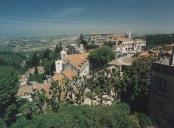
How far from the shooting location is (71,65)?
72.4 meters

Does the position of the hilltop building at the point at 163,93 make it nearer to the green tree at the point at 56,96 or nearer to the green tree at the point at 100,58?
the green tree at the point at 56,96

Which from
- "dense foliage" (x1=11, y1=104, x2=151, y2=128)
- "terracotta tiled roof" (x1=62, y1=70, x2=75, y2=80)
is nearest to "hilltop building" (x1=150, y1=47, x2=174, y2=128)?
"dense foliage" (x1=11, y1=104, x2=151, y2=128)

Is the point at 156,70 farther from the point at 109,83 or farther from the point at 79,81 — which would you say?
the point at 79,81

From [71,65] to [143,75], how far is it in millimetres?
35008

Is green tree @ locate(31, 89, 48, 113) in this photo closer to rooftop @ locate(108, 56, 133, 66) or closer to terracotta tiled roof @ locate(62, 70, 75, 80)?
terracotta tiled roof @ locate(62, 70, 75, 80)

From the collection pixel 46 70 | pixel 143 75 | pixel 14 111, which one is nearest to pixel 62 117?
pixel 143 75

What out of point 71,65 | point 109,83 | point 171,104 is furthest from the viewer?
point 71,65

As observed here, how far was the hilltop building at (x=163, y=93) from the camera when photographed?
1261 inches

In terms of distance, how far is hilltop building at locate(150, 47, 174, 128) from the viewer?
32.0 meters

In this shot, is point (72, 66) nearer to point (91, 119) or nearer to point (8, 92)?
point (8, 92)

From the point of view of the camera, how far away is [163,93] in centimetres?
3344

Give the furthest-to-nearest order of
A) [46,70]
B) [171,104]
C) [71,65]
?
[46,70], [71,65], [171,104]

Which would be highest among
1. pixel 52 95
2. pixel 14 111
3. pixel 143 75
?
pixel 143 75

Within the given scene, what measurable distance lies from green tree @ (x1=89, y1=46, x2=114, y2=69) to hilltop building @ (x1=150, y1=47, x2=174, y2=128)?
4370 centimetres
